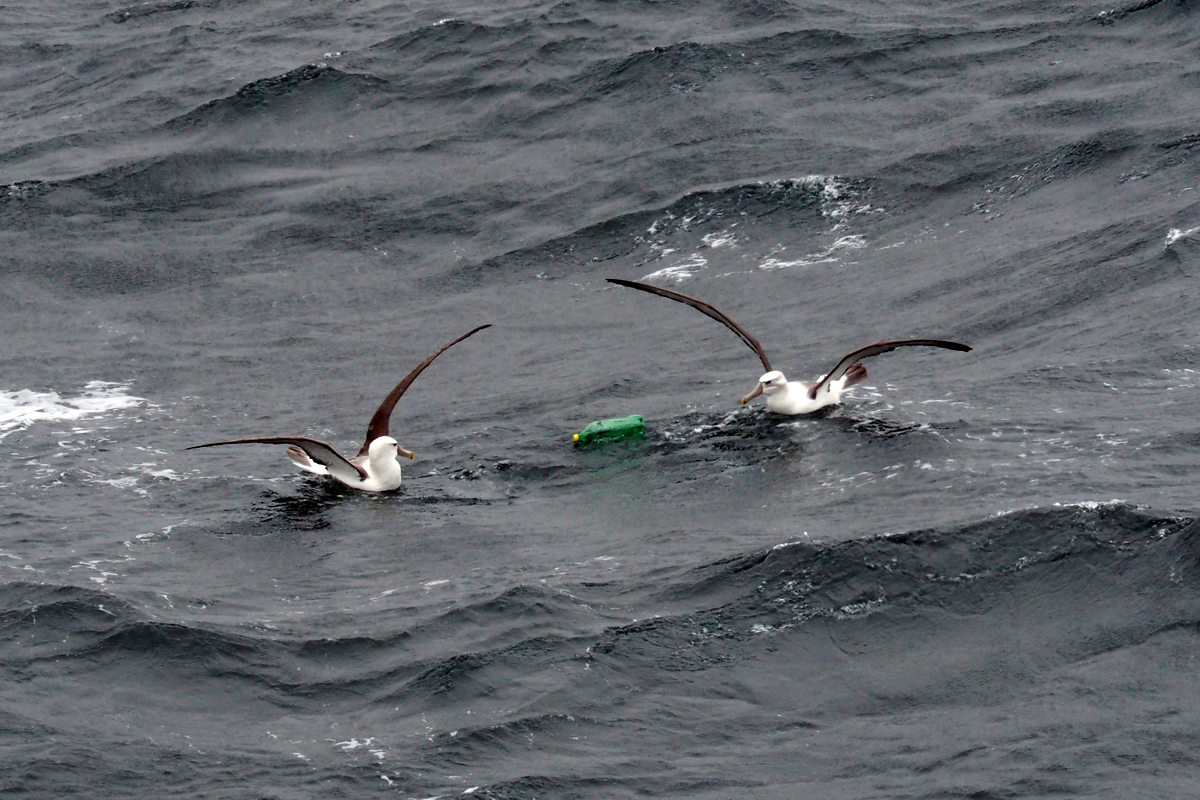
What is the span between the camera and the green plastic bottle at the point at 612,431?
84.8 ft

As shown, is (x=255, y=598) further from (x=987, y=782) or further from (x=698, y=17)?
(x=698, y=17)

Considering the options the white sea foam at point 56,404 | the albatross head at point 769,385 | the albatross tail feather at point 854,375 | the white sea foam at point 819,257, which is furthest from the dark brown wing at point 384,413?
the white sea foam at point 819,257

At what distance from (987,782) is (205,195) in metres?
23.8

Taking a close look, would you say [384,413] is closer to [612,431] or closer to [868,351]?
[612,431]

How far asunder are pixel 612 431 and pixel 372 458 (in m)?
3.36

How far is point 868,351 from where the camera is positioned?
2570cm

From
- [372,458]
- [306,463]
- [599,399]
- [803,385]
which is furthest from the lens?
[599,399]

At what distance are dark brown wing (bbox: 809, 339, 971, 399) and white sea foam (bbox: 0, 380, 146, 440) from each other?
10516 millimetres

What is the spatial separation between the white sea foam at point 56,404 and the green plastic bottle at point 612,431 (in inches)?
292

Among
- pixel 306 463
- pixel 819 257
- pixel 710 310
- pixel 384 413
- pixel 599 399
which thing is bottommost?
pixel 599 399

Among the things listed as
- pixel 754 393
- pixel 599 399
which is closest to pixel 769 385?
pixel 754 393

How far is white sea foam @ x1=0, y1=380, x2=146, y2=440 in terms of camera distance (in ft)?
92.1

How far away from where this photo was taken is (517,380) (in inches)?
1140

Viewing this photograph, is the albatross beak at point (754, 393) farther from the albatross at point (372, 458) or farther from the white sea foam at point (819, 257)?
the white sea foam at point (819, 257)
